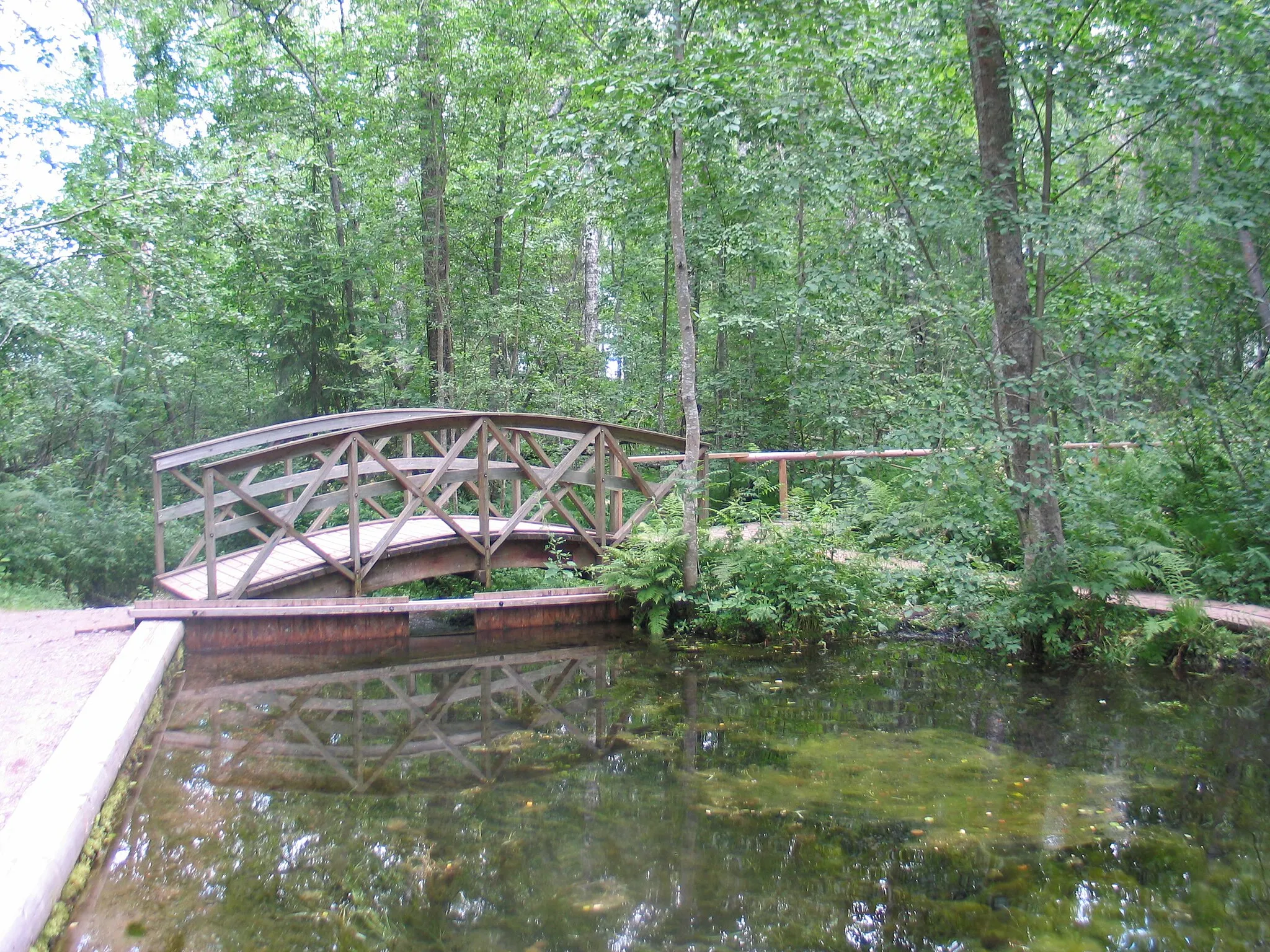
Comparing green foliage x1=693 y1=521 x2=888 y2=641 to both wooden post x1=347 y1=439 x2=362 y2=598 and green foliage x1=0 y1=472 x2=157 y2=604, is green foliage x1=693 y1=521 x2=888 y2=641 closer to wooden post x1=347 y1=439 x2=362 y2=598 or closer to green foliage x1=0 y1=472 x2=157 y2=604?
wooden post x1=347 y1=439 x2=362 y2=598

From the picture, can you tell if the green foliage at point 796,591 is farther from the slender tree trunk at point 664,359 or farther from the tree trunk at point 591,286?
the tree trunk at point 591,286

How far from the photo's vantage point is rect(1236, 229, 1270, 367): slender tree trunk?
23.8 feet

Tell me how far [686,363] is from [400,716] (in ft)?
13.8

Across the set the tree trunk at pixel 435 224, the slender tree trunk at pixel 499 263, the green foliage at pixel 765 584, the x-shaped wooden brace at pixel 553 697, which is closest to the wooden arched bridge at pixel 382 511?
the green foliage at pixel 765 584

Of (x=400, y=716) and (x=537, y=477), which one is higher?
(x=537, y=477)

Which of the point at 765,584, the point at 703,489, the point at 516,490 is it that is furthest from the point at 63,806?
the point at 516,490

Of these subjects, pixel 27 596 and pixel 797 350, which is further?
pixel 797 350

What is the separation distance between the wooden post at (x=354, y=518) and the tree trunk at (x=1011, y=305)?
5.97 meters

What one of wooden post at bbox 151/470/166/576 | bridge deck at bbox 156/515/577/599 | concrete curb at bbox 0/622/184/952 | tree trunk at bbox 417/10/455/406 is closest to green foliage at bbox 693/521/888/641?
bridge deck at bbox 156/515/577/599

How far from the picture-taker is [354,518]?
8656 mm

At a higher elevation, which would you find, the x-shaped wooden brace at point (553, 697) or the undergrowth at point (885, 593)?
the undergrowth at point (885, 593)

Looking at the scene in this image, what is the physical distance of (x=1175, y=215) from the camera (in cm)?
633

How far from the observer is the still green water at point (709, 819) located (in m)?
3.35

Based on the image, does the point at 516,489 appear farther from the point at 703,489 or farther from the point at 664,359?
the point at 664,359
